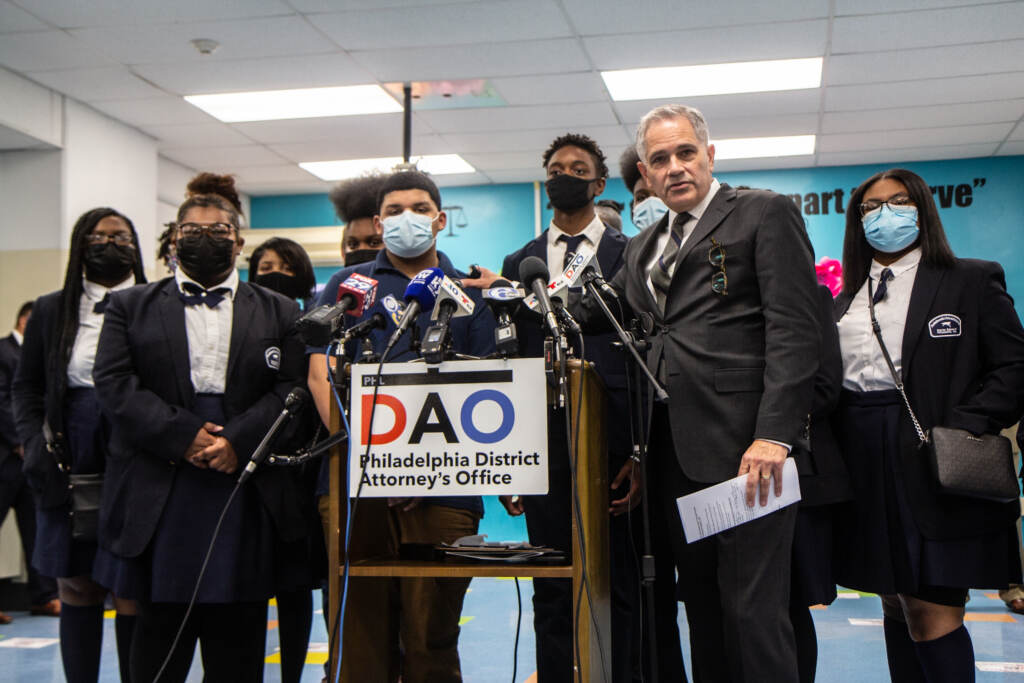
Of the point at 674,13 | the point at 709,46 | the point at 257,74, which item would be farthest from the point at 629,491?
the point at 257,74

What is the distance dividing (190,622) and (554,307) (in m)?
1.43

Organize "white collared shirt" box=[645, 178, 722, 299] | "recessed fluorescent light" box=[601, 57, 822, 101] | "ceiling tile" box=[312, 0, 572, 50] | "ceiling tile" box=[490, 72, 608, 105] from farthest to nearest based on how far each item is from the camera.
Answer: "ceiling tile" box=[490, 72, 608, 105] < "recessed fluorescent light" box=[601, 57, 822, 101] < "ceiling tile" box=[312, 0, 572, 50] < "white collared shirt" box=[645, 178, 722, 299]

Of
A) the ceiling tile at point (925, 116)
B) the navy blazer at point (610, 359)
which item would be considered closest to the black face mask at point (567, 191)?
the navy blazer at point (610, 359)

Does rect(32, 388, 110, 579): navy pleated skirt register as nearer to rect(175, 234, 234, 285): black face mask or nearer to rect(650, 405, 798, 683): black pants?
rect(175, 234, 234, 285): black face mask

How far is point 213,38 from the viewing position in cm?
580

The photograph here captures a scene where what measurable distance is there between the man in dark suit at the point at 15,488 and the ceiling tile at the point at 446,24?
260cm

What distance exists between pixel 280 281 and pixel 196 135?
4598 millimetres

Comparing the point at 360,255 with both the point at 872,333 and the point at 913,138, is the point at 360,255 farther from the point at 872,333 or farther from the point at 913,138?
the point at 913,138

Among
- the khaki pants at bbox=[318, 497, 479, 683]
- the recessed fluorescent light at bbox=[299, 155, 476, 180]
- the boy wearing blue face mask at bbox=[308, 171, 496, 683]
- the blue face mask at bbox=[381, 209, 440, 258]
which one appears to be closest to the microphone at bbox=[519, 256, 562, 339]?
the boy wearing blue face mask at bbox=[308, 171, 496, 683]

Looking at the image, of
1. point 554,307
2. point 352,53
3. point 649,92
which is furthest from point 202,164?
point 554,307

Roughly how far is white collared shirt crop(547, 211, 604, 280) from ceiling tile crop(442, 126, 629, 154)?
481 centimetres

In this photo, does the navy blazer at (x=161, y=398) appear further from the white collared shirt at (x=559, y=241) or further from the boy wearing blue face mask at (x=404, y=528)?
the white collared shirt at (x=559, y=241)

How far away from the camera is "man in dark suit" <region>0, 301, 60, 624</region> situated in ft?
17.9

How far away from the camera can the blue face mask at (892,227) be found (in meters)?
2.68
